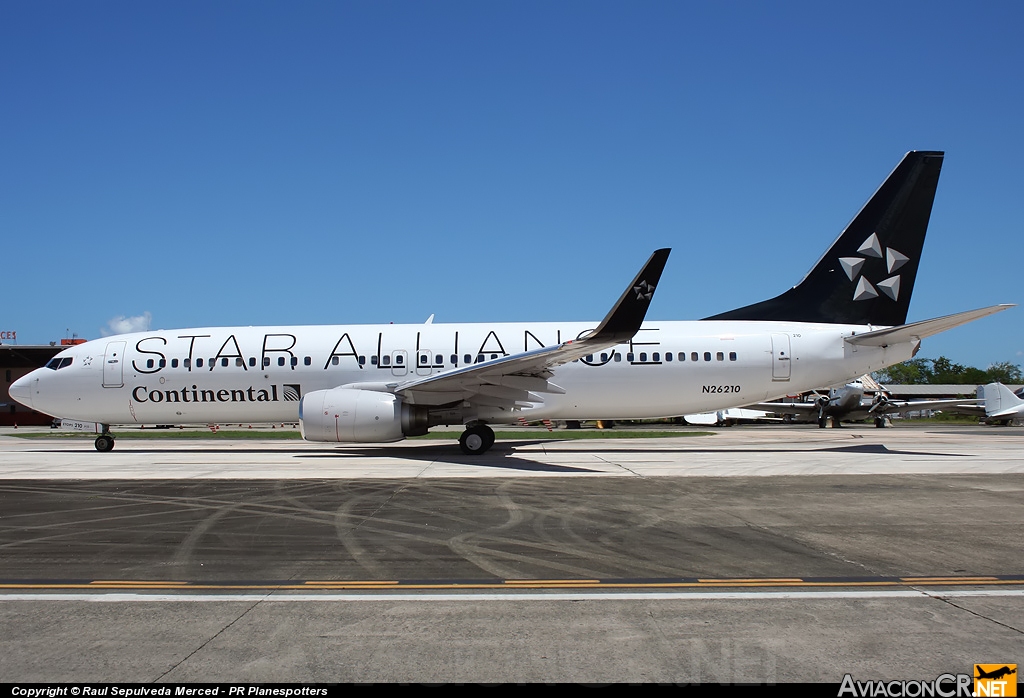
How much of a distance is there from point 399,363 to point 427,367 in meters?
0.79

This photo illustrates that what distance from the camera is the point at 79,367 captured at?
2030 centimetres

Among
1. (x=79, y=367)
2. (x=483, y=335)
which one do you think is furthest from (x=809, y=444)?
(x=79, y=367)

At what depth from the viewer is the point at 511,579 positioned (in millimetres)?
6004

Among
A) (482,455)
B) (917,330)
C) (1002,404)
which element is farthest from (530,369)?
(1002,404)

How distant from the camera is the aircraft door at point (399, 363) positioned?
63.8 feet

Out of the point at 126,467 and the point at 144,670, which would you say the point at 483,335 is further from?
the point at 144,670

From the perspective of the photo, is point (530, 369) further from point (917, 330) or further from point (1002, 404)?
point (1002, 404)

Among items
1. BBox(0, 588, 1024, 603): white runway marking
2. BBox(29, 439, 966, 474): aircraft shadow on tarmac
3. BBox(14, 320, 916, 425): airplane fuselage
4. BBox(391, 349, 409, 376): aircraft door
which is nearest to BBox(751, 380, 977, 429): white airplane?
BBox(29, 439, 966, 474): aircraft shadow on tarmac

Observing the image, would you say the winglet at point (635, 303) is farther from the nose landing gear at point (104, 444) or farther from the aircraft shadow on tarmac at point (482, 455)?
the nose landing gear at point (104, 444)

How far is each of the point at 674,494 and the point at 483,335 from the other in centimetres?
1004

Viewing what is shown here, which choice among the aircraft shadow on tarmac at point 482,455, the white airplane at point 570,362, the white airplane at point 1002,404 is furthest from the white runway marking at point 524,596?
the white airplane at point 1002,404

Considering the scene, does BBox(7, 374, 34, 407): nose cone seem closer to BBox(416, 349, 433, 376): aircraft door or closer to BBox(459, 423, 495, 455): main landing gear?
BBox(416, 349, 433, 376): aircraft door

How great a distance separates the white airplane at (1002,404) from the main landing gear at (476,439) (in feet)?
127

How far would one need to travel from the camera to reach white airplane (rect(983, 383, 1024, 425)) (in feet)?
140
